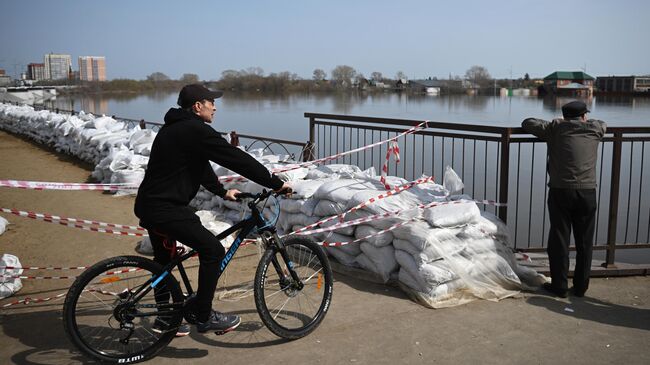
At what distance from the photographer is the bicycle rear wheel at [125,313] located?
3203 millimetres

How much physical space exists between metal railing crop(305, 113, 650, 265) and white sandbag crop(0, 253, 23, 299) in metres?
3.74

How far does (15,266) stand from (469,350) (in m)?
3.70

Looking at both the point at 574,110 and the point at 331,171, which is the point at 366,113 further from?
the point at 574,110

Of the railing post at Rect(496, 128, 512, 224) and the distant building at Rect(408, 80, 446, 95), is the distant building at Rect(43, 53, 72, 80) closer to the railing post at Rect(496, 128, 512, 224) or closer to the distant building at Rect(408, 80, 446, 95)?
the distant building at Rect(408, 80, 446, 95)

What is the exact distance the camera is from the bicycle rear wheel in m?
3.20

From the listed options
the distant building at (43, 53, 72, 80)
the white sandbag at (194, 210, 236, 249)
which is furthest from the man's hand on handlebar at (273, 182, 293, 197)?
the distant building at (43, 53, 72, 80)

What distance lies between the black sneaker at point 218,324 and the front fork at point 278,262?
410 millimetres

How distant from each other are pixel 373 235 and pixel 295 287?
1200 millimetres

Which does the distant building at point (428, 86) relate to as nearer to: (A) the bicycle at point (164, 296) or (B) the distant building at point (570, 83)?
(B) the distant building at point (570, 83)

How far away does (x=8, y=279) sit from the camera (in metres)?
4.53

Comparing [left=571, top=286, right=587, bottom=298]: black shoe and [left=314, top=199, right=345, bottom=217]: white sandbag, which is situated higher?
[left=314, top=199, right=345, bottom=217]: white sandbag

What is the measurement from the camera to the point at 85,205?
8188 mm

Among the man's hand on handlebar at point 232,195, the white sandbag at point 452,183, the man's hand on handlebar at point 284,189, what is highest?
the man's hand on handlebar at point 284,189

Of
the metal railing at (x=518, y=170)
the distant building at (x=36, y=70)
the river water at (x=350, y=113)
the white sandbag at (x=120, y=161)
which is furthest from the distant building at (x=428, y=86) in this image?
the distant building at (x=36, y=70)
